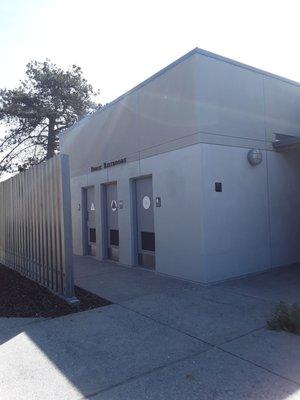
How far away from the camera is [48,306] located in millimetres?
6676

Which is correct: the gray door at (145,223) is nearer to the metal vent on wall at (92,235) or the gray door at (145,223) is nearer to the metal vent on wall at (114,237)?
the metal vent on wall at (114,237)

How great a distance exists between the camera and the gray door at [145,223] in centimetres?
979

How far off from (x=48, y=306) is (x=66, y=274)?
643 mm

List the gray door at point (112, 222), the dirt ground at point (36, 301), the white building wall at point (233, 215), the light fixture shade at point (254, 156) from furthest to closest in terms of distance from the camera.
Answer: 1. the gray door at point (112, 222)
2. the light fixture shade at point (254, 156)
3. the white building wall at point (233, 215)
4. the dirt ground at point (36, 301)

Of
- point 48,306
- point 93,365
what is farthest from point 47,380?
point 48,306

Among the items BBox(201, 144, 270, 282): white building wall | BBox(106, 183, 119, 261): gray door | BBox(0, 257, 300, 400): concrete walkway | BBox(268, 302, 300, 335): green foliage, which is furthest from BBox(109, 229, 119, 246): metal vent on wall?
BBox(268, 302, 300, 335): green foliage

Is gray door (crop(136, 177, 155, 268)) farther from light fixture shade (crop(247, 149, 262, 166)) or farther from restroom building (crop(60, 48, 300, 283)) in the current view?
light fixture shade (crop(247, 149, 262, 166))

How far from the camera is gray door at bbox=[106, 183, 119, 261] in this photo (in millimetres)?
11359

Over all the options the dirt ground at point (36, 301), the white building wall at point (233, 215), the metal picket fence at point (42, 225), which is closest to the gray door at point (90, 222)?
the metal picket fence at point (42, 225)

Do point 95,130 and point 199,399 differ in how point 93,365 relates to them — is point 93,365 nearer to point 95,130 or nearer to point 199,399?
point 199,399

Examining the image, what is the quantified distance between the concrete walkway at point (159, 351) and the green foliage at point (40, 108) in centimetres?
2089

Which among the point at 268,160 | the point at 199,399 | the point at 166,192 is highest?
the point at 268,160

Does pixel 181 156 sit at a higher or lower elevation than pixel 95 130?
lower

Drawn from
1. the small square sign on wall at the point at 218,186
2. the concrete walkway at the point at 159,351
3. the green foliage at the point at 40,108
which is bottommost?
the concrete walkway at the point at 159,351
